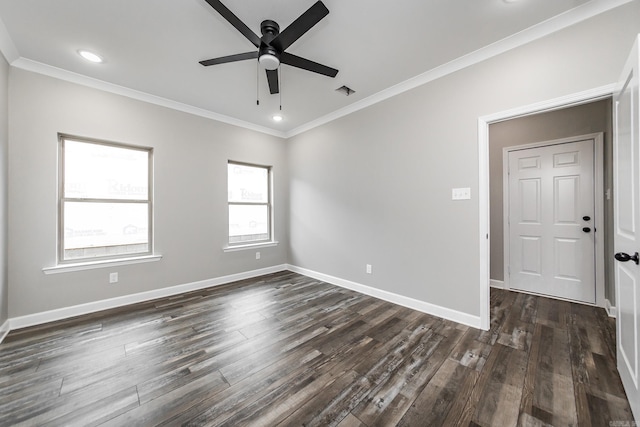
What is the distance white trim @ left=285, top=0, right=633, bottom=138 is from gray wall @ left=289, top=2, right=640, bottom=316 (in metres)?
0.05

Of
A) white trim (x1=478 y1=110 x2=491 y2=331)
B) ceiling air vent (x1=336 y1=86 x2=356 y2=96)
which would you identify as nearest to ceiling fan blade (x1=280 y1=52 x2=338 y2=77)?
ceiling air vent (x1=336 y1=86 x2=356 y2=96)

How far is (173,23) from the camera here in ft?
6.64

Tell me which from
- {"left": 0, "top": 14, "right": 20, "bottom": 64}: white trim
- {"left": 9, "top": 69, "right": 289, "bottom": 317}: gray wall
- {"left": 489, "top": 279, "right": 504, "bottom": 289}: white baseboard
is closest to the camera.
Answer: {"left": 0, "top": 14, "right": 20, "bottom": 64}: white trim

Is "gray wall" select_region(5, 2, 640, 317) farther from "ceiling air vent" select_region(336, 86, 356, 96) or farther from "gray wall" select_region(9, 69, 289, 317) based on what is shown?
"ceiling air vent" select_region(336, 86, 356, 96)

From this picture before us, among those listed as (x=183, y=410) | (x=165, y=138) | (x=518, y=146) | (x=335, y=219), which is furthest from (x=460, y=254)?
(x=165, y=138)

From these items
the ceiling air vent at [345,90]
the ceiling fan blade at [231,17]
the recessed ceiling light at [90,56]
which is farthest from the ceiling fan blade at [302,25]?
the recessed ceiling light at [90,56]

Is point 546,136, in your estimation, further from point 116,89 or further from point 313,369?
point 116,89

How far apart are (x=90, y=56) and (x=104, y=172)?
1.33m

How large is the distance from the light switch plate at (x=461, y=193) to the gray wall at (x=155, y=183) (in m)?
3.03

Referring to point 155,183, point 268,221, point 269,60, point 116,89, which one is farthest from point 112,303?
point 269,60

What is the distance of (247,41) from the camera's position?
2262mm

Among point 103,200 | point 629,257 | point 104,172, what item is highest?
point 104,172

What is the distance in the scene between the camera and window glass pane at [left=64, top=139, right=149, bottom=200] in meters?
2.87

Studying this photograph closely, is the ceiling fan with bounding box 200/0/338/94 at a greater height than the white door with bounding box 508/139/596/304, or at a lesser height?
greater
